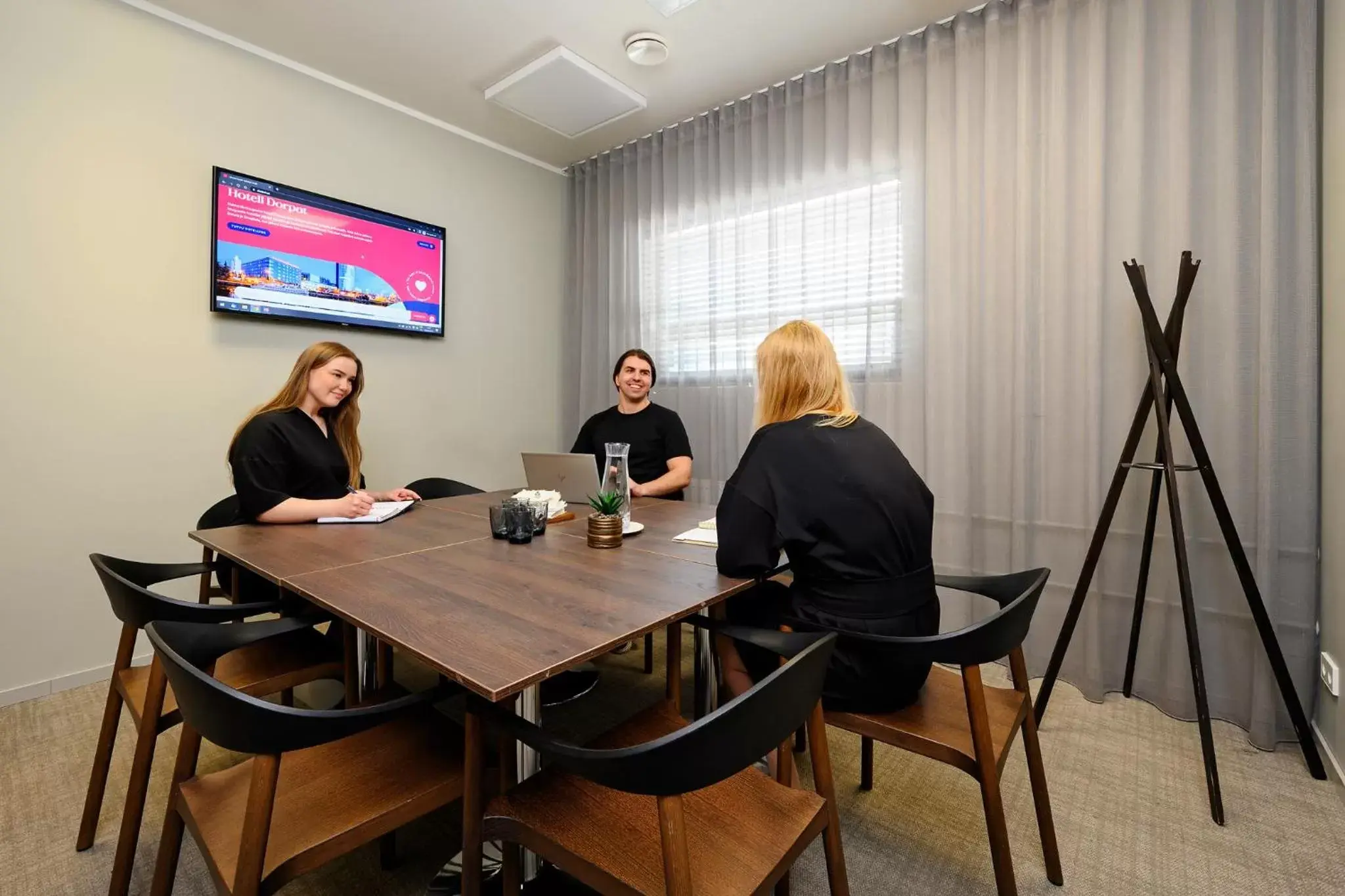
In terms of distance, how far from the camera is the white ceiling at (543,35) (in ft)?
8.29

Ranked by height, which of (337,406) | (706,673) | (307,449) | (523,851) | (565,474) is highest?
(337,406)

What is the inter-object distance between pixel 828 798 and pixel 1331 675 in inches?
72.1

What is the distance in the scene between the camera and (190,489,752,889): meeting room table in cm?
104

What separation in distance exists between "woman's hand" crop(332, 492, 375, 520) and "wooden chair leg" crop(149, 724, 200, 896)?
99 cm

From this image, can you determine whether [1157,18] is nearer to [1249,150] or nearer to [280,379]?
[1249,150]

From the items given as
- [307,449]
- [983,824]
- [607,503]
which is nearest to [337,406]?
[307,449]

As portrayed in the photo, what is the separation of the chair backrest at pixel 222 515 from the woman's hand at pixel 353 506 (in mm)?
406

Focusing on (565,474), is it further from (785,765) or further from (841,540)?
(785,765)

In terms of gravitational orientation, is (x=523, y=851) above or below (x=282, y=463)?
below

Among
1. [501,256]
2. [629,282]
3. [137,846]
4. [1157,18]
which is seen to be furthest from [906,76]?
[137,846]

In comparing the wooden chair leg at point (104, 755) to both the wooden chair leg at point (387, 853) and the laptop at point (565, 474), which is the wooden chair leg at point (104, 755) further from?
the laptop at point (565, 474)

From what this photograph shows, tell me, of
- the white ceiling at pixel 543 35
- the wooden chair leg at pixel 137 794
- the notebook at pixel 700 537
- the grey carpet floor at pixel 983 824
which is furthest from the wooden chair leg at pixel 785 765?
the white ceiling at pixel 543 35

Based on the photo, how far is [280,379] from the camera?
9.68 feet

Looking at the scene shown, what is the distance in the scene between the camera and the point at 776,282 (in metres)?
3.16
